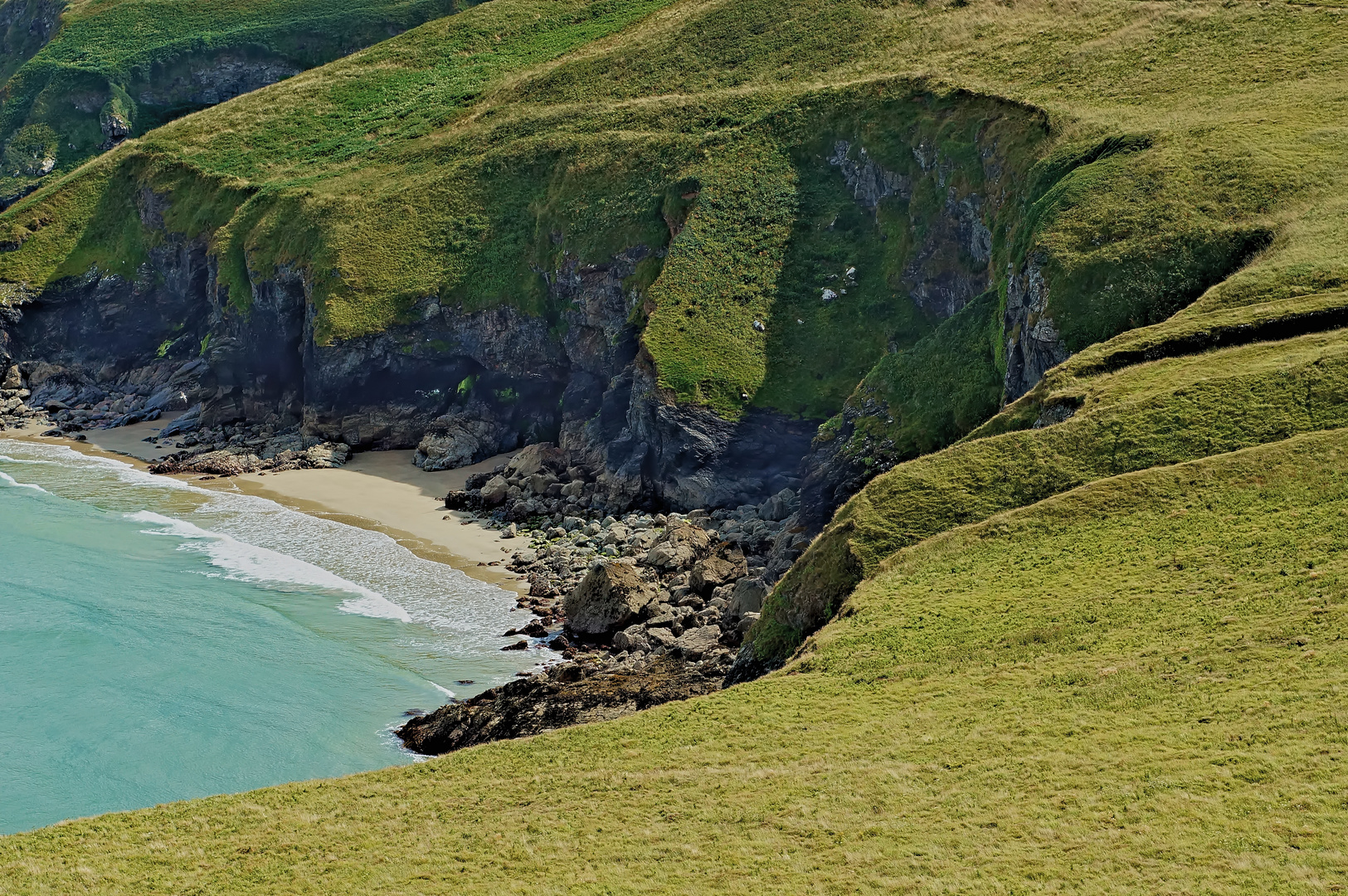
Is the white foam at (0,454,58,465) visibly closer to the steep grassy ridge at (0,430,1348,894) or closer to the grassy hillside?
the grassy hillside

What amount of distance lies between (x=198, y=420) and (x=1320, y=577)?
95855 mm

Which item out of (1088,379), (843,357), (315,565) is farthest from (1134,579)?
(315,565)

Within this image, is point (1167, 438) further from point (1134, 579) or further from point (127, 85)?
point (127, 85)

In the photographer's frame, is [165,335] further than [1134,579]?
Yes

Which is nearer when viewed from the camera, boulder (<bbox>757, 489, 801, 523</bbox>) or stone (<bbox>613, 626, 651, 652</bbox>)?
stone (<bbox>613, 626, 651, 652</bbox>)

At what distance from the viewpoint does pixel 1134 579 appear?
129 ft

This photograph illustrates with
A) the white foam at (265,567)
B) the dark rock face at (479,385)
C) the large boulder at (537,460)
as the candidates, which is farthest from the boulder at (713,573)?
the large boulder at (537,460)

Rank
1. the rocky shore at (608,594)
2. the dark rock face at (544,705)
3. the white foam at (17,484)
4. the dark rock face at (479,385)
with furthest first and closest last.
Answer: the white foam at (17,484), the dark rock face at (479,385), the rocky shore at (608,594), the dark rock face at (544,705)

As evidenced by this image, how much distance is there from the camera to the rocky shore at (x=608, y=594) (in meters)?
48.7

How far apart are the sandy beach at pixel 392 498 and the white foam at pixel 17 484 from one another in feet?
28.5

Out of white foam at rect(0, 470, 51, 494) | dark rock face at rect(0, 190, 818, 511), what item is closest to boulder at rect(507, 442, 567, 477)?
dark rock face at rect(0, 190, 818, 511)

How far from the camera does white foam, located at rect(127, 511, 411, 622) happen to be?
64438 millimetres

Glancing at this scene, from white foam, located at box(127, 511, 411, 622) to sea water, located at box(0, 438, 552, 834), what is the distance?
15 cm

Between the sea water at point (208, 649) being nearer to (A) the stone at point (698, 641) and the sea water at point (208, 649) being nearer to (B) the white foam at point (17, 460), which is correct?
(A) the stone at point (698, 641)
